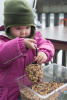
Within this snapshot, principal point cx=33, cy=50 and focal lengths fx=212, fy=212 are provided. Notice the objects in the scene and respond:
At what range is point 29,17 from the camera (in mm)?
1024

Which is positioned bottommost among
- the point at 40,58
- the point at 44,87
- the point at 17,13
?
the point at 44,87

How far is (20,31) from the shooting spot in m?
1.00

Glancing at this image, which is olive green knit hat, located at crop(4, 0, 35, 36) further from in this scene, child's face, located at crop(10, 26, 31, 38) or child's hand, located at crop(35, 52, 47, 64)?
child's hand, located at crop(35, 52, 47, 64)

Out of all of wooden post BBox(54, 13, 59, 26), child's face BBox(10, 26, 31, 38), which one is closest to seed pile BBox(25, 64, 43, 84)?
child's face BBox(10, 26, 31, 38)

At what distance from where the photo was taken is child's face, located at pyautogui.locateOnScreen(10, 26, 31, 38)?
993 mm

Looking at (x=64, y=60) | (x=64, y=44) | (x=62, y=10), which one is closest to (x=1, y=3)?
(x=64, y=44)

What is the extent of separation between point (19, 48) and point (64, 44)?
808 mm

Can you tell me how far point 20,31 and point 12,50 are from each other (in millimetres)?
174

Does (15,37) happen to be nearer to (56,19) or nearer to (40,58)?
(40,58)

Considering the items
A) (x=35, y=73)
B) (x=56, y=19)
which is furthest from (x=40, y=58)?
(x=56, y=19)

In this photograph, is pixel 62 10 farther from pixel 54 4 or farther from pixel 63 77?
pixel 63 77

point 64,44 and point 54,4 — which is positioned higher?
point 54,4

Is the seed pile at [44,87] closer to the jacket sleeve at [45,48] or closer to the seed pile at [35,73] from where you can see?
the seed pile at [35,73]

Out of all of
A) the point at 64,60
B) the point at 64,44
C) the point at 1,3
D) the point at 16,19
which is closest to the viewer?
the point at 16,19
